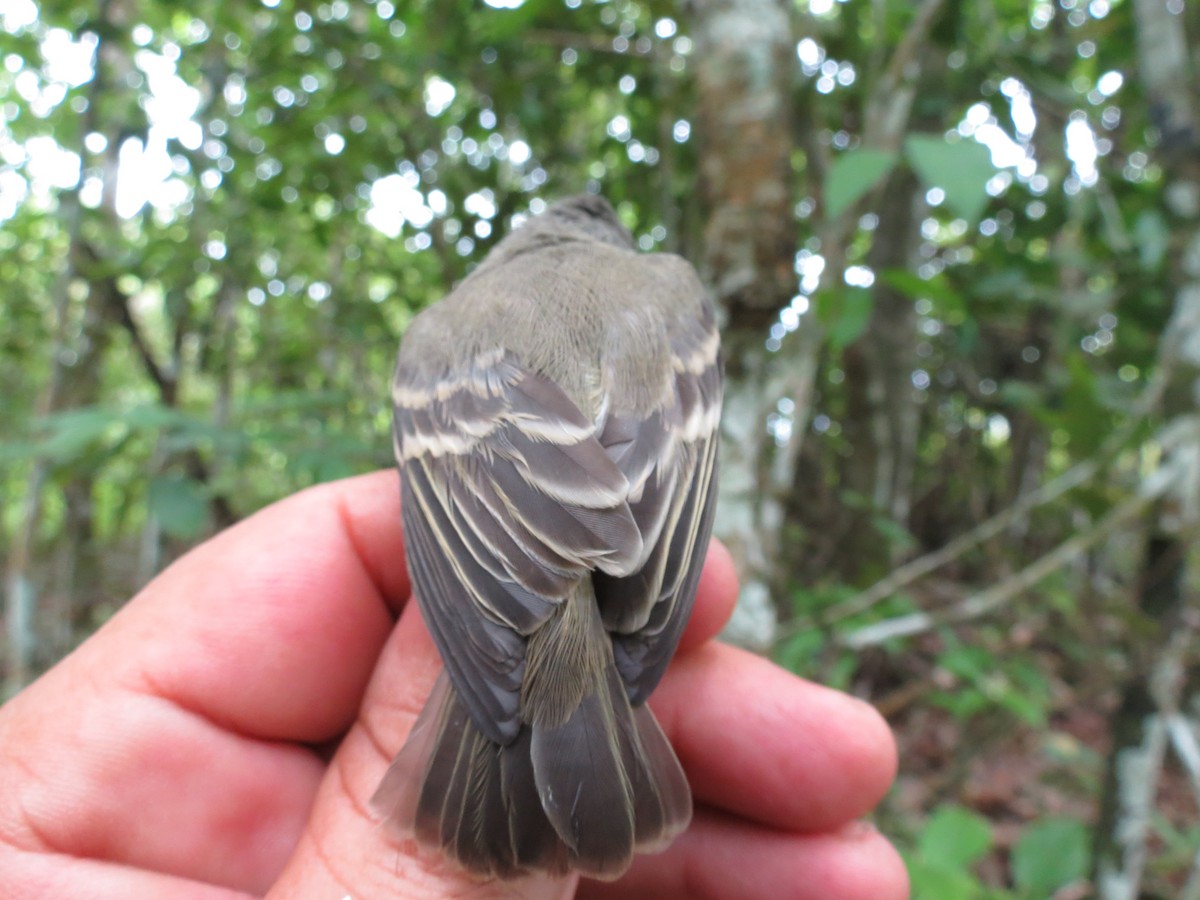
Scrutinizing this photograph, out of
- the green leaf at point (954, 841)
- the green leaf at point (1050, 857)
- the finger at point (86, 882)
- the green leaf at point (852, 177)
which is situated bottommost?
the green leaf at point (1050, 857)

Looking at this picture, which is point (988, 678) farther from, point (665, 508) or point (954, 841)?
point (665, 508)

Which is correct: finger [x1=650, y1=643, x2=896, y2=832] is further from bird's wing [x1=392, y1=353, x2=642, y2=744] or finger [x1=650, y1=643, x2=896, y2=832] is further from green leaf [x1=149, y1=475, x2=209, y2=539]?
green leaf [x1=149, y1=475, x2=209, y2=539]

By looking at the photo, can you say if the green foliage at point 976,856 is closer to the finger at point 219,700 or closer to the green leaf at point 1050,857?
the green leaf at point 1050,857

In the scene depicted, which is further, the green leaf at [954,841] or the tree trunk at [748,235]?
the tree trunk at [748,235]

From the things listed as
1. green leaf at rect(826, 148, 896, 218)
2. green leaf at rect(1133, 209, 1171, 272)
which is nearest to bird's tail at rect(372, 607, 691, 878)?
green leaf at rect(826, 148, 896, 218)

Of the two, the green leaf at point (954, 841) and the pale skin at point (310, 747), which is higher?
the pale skin at point (310, 747)

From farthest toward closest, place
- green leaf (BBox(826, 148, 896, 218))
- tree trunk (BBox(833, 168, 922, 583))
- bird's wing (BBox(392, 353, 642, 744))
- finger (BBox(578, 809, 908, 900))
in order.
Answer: tree trunk (BBox(833, 168, 922, 583)) < finger (BBox(578, 809, 908, 900)) < green leaf (BBox(826, 148, 896, 218)) < bird's wing (BBox(392, 353, 642, 744))

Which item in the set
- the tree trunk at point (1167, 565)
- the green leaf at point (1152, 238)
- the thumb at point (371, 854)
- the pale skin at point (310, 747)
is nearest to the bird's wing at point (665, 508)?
the pale skin at point (310, 747)

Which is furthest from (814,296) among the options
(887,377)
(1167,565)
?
(887,377)
